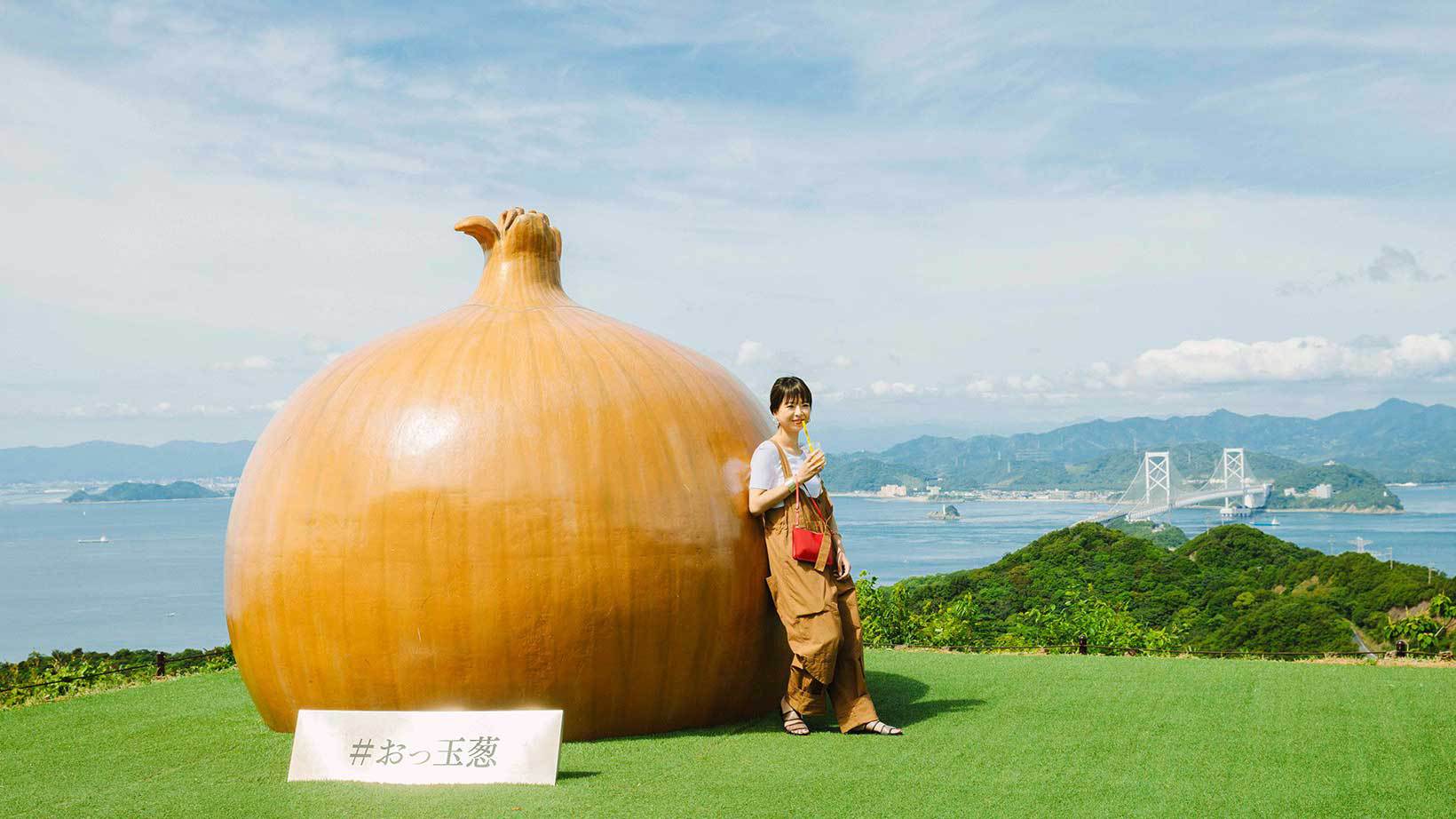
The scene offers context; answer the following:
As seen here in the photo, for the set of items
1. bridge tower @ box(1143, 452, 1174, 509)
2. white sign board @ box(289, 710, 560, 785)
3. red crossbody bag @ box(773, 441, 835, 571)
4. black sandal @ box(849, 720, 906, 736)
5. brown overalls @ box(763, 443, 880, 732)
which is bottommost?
bridge tower @ box(1143, 452, 1174, 509)

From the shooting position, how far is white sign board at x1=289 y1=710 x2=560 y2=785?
7.09 m

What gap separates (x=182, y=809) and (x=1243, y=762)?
22.4ft

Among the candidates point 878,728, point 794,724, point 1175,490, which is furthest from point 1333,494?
point 794,724

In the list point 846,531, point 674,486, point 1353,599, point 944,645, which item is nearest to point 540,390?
point 674,486

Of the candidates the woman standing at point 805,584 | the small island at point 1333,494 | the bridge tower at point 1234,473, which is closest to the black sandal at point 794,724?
the woman standing at point 805,584

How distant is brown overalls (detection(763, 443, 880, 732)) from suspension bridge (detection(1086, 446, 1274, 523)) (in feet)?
348

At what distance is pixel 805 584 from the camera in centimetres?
833

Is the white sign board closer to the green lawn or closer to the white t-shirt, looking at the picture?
the green lawn

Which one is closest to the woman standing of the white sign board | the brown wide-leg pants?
the brown wide-leg pants

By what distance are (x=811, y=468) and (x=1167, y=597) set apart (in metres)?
20.8

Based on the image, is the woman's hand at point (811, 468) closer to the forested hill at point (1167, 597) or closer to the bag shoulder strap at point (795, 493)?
the bag shoulder strap at point (795, 493)

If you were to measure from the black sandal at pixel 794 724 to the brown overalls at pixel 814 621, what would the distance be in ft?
0.22

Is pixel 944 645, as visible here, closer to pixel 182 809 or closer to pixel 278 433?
pixel 278 433

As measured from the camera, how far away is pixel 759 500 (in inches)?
331
